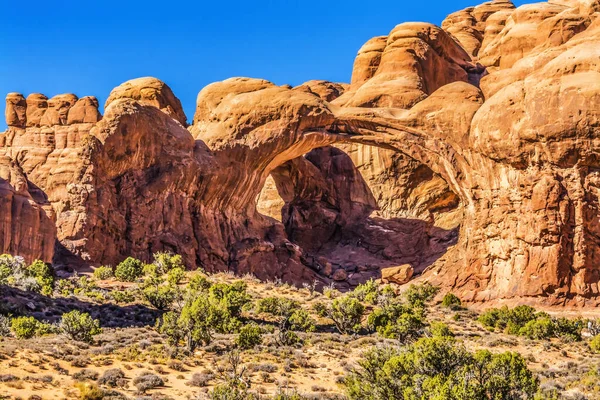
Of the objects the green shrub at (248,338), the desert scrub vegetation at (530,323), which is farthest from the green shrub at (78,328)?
the desert scrub vegetation at (530,323)

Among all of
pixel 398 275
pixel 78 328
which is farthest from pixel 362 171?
pixel 78 328

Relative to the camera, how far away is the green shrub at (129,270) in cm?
4219

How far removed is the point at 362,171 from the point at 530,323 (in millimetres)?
33736

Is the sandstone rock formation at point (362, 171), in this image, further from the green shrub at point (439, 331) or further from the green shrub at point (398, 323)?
the green shrub at point (439, 331)

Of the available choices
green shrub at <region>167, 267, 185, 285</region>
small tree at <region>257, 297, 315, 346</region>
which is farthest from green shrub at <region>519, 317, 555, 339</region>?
green shrub at <region>167, 267, 185, 285</region>

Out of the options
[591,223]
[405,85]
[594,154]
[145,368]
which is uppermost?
[405,85]

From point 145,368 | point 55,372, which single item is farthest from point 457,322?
point 55,372

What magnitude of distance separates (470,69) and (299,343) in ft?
147

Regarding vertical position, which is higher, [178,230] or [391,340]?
[178,230]

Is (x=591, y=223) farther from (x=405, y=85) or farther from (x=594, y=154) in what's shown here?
(x=405, y=85)

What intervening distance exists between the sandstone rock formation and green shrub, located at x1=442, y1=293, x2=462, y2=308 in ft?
3.81

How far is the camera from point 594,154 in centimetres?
3997

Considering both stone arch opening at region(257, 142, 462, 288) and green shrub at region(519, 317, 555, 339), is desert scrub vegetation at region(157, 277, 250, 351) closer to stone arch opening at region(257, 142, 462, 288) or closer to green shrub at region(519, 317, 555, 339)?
green shrub at region(519, 317, 555, 339)

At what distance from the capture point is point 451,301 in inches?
1641
